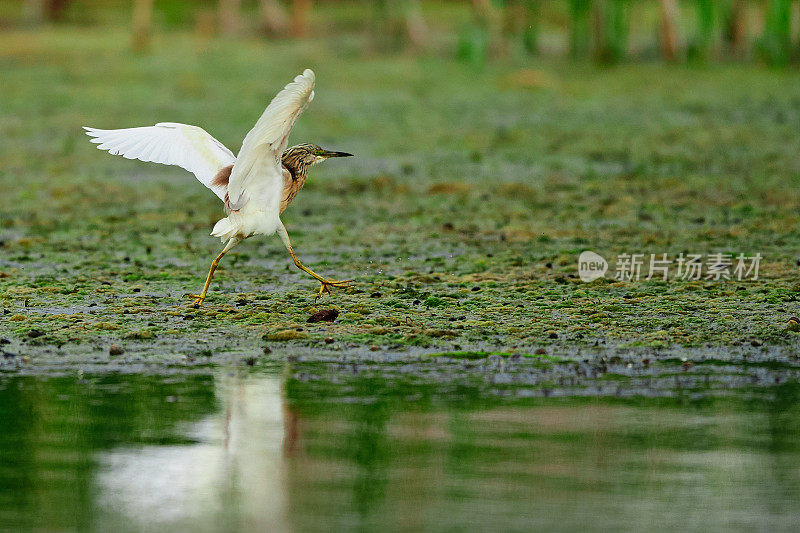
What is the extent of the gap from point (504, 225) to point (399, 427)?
181 inches

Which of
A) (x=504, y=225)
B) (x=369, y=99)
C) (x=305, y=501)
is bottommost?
(x=305, y=501)

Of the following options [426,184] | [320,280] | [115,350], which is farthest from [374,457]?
[426,184]

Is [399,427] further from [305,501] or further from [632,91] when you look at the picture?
[632,91]

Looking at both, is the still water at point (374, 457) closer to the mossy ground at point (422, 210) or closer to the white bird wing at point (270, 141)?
the mossy ground at point (422, 210)

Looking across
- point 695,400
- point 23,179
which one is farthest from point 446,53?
point 695,400

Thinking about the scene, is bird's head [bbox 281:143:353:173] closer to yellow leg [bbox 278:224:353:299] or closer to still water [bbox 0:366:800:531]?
yellow leg [bbox 278:224:353:299]

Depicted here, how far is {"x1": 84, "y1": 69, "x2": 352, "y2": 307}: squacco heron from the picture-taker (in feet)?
21.4

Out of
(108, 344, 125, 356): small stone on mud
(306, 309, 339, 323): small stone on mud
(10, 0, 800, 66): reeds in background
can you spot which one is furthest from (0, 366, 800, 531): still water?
(10, 0, 800, 66): reeds in background

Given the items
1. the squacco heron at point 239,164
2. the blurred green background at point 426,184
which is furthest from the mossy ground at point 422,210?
the squacco heron at point 239,164

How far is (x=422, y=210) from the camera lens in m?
9.93

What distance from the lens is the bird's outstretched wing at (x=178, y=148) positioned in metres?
6.91

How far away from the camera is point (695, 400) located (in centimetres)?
518

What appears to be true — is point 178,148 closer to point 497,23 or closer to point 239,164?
point 239,164

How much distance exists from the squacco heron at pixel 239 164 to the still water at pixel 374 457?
1.23 meters
